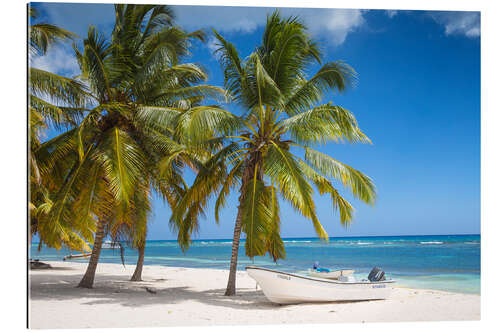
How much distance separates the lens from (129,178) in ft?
21.3

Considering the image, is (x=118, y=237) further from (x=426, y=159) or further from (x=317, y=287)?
(x=426, y=159)

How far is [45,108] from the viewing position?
640cm

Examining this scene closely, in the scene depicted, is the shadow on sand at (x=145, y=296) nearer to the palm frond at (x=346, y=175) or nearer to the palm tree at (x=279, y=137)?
the palm tree at (x=279, y=137)

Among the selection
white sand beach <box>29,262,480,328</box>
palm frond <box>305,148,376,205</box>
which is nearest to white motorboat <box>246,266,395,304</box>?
white sand beach <box>29,262,480,328</box>

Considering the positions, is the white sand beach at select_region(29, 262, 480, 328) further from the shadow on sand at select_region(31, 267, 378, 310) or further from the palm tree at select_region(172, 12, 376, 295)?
the palm tree at select_region(172, 12, 376, 295)

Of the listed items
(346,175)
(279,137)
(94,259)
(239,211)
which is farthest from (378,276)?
(94,259)

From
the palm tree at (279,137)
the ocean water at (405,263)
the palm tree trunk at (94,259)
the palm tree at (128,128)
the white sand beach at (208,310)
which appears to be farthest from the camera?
the ocean water at (405,263)

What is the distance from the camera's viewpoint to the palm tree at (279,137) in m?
6.04

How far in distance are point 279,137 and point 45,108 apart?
345cm

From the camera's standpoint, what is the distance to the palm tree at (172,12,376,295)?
604cm

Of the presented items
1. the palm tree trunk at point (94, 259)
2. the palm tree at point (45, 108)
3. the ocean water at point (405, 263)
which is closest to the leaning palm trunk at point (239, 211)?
the palm tree trunk at point (94, 259)

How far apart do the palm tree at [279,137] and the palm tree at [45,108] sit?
199cm
